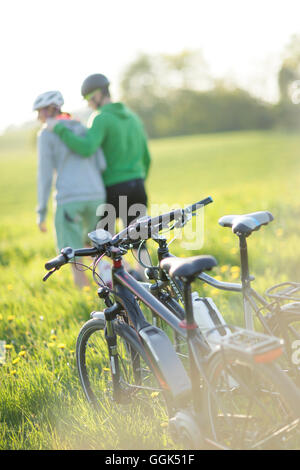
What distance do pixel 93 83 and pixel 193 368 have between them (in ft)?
10.4

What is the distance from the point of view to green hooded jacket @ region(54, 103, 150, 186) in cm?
471

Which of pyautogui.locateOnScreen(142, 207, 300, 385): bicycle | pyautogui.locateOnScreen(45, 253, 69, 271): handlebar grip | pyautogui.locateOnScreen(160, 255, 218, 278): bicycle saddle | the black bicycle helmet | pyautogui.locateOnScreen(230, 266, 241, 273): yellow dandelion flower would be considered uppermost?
the black bicycle helmet

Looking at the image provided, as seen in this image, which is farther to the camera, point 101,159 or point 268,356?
point 101,159

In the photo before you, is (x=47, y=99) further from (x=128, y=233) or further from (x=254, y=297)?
(x=254, y=297)

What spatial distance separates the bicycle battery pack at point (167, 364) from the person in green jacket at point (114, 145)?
8.47 ft

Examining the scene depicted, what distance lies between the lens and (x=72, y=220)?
4938 mm

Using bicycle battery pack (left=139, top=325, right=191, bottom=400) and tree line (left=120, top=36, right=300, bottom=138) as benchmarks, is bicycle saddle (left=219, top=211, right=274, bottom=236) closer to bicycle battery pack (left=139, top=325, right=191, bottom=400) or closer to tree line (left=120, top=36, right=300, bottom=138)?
bicycle battery pack (left=139, top=325, right=191, bottom=400)

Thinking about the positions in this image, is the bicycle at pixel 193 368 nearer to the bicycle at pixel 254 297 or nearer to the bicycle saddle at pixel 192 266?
the bicycle saddle at pixel 192 266

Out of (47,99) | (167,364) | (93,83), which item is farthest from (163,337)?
(93,83)

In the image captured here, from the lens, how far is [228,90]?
66.2 meters

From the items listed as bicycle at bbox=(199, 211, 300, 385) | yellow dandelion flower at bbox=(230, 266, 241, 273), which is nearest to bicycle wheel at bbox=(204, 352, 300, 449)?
bicycle at bbox=(199, 211, 300, 385)

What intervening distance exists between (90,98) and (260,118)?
5607 centimetres

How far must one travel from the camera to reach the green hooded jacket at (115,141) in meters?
4.71

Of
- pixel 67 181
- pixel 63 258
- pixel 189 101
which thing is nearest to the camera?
pixel 63 258
